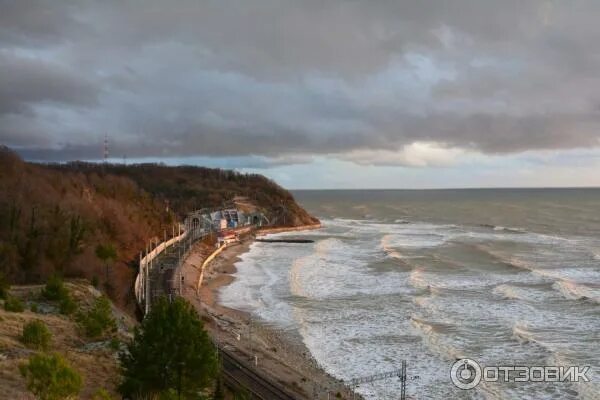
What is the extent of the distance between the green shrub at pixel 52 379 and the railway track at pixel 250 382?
1117 cm

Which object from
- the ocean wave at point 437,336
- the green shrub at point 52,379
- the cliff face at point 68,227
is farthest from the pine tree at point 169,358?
the cliff face at point 68,227

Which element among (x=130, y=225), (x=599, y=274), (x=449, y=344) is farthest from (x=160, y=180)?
(x=449, y=344)

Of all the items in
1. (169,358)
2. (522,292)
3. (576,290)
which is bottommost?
(522,292)

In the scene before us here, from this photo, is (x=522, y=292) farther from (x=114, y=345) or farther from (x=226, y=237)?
(x=226, y=237)

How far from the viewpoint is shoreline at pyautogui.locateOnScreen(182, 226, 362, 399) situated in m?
26.2

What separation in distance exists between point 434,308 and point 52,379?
31.5 meters

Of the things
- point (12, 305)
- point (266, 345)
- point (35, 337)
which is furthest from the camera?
point (266, 345)

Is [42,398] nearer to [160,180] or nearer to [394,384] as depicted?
[394,384]

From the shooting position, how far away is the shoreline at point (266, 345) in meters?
26.2

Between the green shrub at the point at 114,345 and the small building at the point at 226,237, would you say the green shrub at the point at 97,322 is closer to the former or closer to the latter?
the green shrub at the point at 114,345

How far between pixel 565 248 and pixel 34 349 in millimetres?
72311

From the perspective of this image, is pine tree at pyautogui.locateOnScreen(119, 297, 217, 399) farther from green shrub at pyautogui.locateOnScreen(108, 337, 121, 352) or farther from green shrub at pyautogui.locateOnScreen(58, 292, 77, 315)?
green shrub at pyautogui.locateOnScreen(58, 292, 77, 315)

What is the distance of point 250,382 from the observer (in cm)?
2550

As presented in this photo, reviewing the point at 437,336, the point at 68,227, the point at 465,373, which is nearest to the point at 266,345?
the point at 437,336
